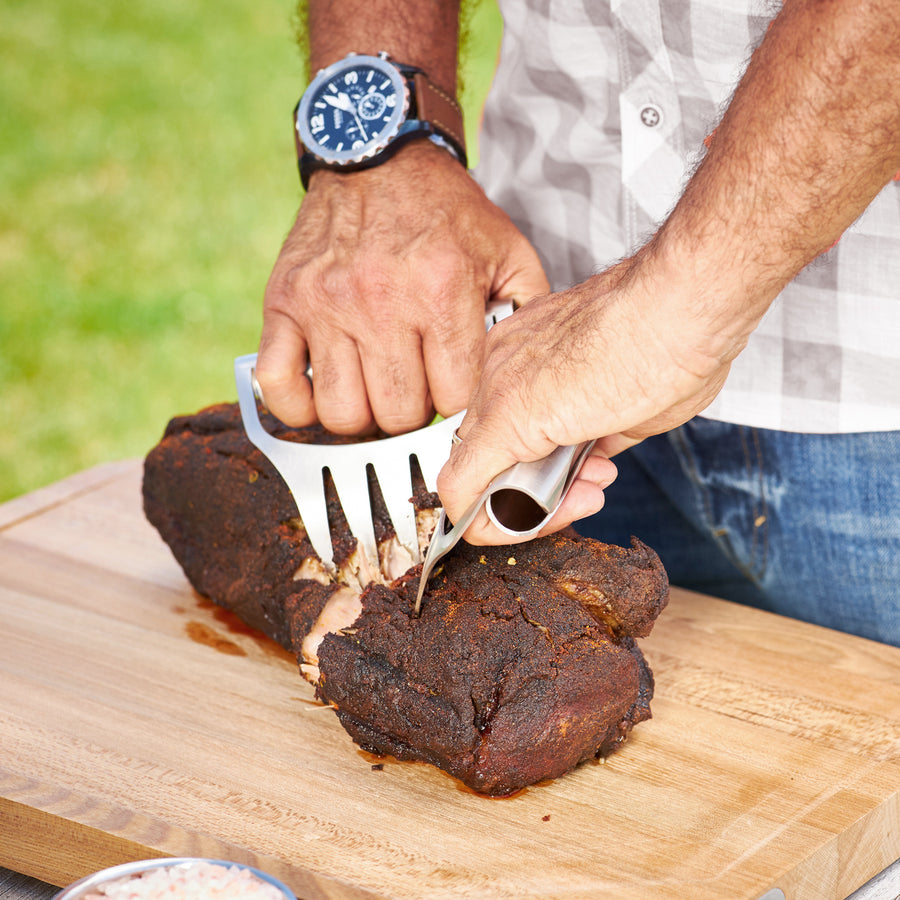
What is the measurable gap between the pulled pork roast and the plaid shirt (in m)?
0.71

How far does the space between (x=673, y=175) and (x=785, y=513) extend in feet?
2.84

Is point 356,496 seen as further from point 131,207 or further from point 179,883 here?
point 131,207

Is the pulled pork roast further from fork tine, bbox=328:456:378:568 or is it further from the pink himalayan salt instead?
the pink himalayan salt

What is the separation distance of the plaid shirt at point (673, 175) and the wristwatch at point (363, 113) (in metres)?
0.33

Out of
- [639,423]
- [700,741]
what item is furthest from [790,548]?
[639,423]

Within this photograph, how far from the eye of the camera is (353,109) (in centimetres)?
264

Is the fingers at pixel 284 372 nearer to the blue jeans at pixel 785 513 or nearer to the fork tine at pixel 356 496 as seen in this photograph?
the fork tine at pixel 356 496

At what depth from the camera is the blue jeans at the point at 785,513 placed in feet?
8.64

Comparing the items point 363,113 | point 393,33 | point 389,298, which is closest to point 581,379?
point 389,298

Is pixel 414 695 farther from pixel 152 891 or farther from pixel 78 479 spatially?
pixel 78 479

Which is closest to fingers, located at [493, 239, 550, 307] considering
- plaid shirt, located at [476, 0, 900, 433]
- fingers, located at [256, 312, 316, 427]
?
plaid shirt, located at [476, 0, 900, 433]

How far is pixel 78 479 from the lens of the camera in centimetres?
334

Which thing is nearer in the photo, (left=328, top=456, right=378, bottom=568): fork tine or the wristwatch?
(left=328, top=456, right=378, bottom=568): fork tine

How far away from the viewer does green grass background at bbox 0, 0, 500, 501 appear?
619cm
